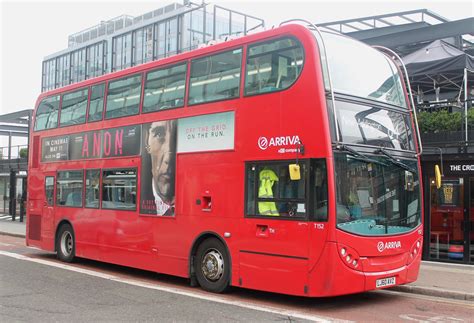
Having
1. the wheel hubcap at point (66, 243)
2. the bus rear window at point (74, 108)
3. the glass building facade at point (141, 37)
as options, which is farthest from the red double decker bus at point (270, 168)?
the glass building facade at point (141, 37)

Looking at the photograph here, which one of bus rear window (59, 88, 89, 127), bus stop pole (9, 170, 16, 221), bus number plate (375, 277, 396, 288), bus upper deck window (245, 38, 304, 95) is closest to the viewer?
bus number plate (375, 277, 396, 288)

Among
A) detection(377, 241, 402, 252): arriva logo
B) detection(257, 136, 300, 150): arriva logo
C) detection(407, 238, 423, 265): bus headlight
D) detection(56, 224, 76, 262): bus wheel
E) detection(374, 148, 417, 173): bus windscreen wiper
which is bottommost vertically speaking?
detection(56, 224, 76, 262): bus wheel

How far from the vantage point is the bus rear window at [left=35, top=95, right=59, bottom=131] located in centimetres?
1413

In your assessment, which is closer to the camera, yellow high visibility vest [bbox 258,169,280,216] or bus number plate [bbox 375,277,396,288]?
bus number plate [bbox 375,277,396,288]

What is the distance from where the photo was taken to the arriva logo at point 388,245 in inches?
318

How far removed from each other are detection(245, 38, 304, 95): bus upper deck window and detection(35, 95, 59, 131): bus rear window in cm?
722

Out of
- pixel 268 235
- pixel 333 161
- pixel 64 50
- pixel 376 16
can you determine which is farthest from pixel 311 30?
pixel 64 50

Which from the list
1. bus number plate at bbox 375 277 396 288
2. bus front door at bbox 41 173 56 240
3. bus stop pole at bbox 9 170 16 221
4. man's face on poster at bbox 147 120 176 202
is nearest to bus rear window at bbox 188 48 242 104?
man's face on poster at bbox 147 120 176 202

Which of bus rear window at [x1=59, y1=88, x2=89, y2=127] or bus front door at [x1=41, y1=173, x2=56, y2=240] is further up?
bus rear window at [x1=59, y1=88, x2=89, y2=127]

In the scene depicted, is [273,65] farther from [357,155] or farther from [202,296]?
[202,296]

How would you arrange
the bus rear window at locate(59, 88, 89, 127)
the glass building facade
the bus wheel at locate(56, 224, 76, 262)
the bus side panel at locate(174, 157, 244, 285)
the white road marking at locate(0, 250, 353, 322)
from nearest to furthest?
the white road marking at locate(0, 250, 353, 322), the bus side panel at locate(174, 157, 244, 285), the bus rear window at locate(59, 88, 89, 127), the bus wheel at locate(56, 224, 76, 262), the glass building facade

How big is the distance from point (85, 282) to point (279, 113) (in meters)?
5.22

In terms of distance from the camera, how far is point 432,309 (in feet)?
27.0

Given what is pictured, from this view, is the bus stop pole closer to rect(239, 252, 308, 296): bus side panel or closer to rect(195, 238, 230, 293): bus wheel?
rect(195, 238, 230, 293): bus wheel
